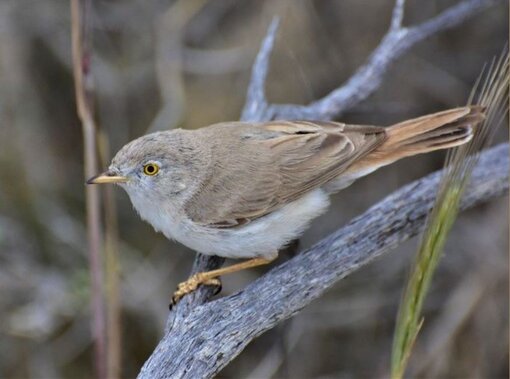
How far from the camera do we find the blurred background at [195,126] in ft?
15.2

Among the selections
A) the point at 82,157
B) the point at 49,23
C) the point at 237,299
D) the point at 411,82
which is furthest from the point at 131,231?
the point at 237,299

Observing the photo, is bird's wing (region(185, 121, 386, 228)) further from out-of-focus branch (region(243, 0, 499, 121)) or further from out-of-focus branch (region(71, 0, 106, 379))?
out-of-focus branch (region(71, 0, 106, 379))

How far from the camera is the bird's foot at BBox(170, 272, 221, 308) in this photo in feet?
9.95

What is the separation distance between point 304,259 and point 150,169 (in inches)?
31.0

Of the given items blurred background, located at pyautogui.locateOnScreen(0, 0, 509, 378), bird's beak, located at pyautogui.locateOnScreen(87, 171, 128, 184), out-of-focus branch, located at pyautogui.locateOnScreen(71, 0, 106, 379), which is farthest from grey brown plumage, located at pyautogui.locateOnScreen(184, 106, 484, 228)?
blurred background, located at pyautogui.locateOnScreen(0, 0, 509, 378)

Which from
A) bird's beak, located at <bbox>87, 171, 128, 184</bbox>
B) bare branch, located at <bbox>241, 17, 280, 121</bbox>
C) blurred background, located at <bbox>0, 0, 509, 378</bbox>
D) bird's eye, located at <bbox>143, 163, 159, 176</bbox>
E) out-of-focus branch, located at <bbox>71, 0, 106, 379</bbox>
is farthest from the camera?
blurred background, located at <bbox>0, 0, 509, 378</bbox>

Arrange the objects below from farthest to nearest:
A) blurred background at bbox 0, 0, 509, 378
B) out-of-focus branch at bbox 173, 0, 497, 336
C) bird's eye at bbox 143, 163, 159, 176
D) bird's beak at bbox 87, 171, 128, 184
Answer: blurred background at bbox 0, 0, 509, 378
out-of-focus branch at bbox 173, 0, 497, 336
bird's eye at bbox 143, 163, 159, 176
bird's beak at bbox 87, 171, 128, 184

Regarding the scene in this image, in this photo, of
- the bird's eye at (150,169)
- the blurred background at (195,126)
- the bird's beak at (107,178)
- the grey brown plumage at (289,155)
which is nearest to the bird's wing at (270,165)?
the grey brown plumage at (289,155)

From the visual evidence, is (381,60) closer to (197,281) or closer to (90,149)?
(197,281)

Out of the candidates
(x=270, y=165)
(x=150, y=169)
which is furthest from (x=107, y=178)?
(x=270, y=165)

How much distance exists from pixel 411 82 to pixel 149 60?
196cm

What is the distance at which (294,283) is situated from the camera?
2.87m

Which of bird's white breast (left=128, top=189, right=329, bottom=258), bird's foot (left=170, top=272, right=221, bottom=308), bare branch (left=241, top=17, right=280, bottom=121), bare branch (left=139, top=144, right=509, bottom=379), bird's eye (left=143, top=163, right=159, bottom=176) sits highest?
bare branch (left=241, top=17, right=280, bottom=121)

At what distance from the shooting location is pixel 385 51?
3549 millimetres
